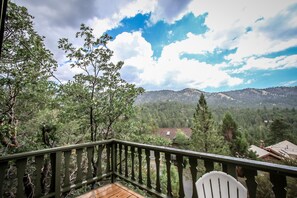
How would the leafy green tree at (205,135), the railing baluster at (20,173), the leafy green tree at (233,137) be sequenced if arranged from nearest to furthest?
the railing baluster at (20,173) < the leafy green tree at (205,135) < the leafy green tree at (233,137)

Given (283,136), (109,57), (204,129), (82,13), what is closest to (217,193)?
(82,13)

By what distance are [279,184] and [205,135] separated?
16729 millimetres

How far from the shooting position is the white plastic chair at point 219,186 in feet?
3.69

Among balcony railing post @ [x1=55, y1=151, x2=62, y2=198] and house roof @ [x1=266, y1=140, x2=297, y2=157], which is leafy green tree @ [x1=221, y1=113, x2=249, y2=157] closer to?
house roof @ [x1=266, y1=140, x2=297, y2=157]

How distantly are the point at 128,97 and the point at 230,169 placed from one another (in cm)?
433

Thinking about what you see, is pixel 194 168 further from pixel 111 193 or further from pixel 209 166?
pixel 111 193

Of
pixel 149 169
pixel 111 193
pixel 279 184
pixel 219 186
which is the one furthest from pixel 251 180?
pixel 111 193

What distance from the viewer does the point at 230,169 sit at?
56.1 inches

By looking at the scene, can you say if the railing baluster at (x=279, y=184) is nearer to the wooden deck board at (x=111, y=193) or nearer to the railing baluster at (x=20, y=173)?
the wooden deck board at (x=111, y=193)

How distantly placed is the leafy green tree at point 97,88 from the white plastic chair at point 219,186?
162 inches

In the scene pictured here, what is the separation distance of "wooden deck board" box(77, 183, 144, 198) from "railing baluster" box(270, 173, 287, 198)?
1895 mm

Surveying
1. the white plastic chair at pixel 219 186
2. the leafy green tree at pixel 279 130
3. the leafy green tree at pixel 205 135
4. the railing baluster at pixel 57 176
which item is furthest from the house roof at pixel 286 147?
the railing baluster at pixel 57 176

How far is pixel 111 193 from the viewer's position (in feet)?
8.41

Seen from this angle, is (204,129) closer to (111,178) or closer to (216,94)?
(111,178)
